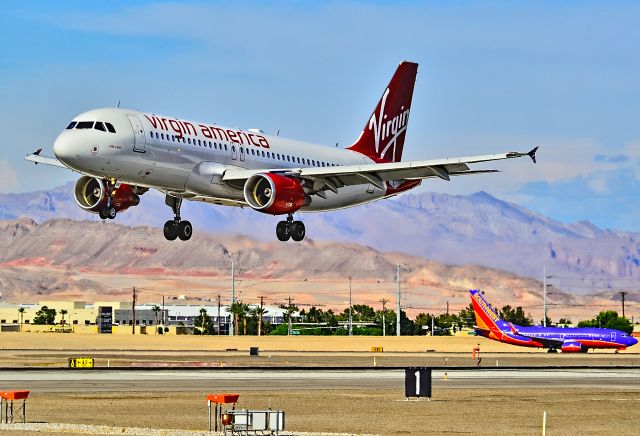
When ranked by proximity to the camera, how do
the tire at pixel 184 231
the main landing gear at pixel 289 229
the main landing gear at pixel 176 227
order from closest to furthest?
1. the main landing gear at pixel 289 229
2. the main landing gear at pixel 176 227
3. the tire at pixel 184 231

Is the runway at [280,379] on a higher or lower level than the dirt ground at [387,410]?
higher

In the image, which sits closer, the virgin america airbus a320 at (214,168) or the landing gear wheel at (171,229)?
the virgin america airbus a320 at (214,168)

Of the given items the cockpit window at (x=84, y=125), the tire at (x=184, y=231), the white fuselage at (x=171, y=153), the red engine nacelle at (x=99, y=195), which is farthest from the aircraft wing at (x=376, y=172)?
the cockpit window at (x=84, y=125)

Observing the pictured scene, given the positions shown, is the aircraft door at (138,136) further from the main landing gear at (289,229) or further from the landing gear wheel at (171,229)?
the main landing gear at (289,229)

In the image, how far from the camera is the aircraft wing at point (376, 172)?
81875 mm

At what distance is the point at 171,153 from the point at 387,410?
2381 centimetres

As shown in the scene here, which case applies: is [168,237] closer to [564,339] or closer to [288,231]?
[288,231]

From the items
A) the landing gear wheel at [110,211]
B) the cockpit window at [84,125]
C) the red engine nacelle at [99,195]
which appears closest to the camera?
the cockpit window at [84,125]

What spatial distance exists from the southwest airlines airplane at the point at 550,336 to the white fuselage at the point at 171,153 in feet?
255

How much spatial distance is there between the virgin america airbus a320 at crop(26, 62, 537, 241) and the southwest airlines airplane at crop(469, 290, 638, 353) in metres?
69.5

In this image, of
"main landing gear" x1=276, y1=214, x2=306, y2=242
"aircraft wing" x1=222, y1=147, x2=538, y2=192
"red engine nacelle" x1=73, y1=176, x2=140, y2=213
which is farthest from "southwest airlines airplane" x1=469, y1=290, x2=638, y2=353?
"red engine nacelle" x1=73, y1=176, x2=140, y2=213

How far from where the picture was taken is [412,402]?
66062 millimetres

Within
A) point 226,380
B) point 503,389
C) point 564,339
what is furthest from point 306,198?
point 564,339

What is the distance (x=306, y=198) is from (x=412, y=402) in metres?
23.5
